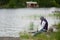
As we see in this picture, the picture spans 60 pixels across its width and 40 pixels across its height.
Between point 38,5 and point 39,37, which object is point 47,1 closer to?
point 38,5

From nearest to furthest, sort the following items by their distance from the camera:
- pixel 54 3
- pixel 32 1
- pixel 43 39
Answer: pixel 43 39
pixel 54 3
pixel 32 1

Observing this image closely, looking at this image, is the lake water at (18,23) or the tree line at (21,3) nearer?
the lake water at (18,23)

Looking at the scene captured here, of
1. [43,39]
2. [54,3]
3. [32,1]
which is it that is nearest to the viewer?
[43,39]

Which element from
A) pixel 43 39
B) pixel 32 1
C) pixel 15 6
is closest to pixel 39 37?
pixel 43 39

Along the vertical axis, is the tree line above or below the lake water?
below

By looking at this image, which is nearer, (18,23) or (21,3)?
(18,23)

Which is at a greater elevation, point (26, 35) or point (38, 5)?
point (26, 35)

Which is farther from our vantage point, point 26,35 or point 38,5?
point 38,5

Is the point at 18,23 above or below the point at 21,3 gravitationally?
above

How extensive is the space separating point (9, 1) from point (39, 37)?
29859 mm

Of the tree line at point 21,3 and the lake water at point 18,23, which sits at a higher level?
the lake water at point 18,23

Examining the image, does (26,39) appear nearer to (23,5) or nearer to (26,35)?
(26,35)

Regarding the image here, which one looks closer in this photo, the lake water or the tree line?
the lake water

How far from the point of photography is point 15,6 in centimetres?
3020
